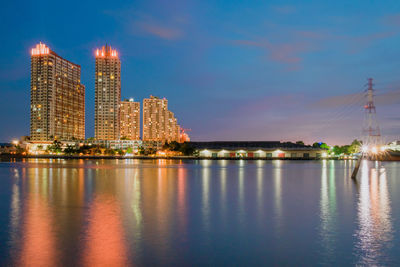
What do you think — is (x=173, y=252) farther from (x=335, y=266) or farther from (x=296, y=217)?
(x=296, y=217)

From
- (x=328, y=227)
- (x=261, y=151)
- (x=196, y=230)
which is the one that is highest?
(x=261, y=151)

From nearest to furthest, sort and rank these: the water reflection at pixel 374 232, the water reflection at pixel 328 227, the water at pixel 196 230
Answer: the water at pixel 196 230
the water reflection at pixel 374 232
the water reflection at pixel 328 227

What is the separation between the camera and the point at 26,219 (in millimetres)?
17141

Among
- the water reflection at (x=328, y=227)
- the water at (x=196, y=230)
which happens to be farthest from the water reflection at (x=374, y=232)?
the water reflection at (x=328, y=227)

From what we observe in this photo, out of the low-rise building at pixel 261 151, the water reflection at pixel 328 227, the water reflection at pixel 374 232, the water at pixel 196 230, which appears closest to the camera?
the water at pixel 196 230

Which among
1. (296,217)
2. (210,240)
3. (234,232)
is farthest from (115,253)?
(296,217)

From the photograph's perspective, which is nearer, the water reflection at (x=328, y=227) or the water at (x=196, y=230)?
the water at (x=196, y=230)

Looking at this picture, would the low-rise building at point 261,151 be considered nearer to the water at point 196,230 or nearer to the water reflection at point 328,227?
the water reflection at point 328,227

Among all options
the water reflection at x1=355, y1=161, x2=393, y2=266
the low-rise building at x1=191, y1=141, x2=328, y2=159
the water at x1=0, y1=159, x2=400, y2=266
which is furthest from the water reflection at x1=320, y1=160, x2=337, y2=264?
Answer: the low-rise building at x1=191, y1=141, x2=328, y2=159

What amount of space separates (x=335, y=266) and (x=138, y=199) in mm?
15822

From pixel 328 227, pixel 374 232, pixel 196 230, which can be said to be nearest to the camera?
pixel 374 232

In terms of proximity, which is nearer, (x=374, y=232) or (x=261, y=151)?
(x=374, y=232)

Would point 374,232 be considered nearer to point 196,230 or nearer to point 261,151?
point 196,230

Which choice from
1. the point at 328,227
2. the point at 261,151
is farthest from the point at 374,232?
the point at 261,151
